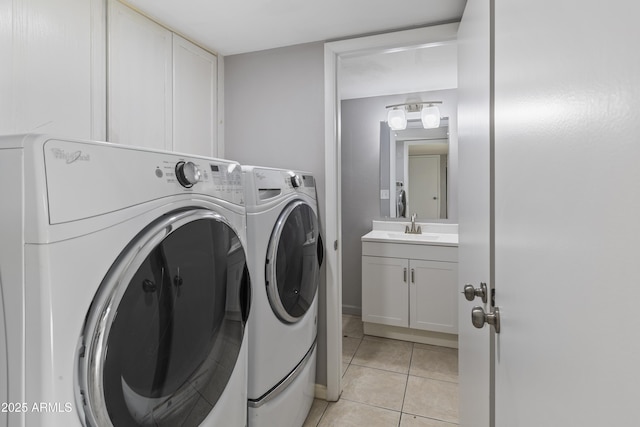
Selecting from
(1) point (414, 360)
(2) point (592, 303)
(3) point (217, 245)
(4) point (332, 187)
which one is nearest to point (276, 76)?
(4) point (332, 187)

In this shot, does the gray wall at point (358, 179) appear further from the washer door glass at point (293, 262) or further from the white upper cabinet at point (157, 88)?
the white upper cabinet at point (157, 88)

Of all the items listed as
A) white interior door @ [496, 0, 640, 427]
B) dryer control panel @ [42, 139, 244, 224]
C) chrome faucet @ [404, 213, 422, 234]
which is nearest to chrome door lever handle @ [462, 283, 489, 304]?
white interior door @ [496, 0, 640, 427]

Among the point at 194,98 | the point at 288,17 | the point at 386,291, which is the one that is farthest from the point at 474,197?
the point at 386,291

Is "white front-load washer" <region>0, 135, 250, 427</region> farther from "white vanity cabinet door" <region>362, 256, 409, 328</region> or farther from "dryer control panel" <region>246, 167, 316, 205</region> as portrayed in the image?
"white vanity cabinet door" <region>362, 256, 409, 328</region>

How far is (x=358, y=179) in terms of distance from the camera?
3324 millimetres

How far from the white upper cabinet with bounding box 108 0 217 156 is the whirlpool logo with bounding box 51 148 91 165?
100 centimetres

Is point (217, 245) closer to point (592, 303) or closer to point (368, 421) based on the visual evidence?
point (592, 303)

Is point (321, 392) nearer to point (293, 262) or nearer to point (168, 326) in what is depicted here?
point (293, 262)

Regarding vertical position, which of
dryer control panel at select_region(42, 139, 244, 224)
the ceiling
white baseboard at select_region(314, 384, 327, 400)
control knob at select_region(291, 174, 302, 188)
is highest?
the ceiling

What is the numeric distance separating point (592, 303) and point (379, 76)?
104 inches

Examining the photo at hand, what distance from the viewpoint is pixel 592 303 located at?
1.18 ft

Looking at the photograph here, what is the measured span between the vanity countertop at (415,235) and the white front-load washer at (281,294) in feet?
3.64

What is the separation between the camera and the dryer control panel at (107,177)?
59 cm

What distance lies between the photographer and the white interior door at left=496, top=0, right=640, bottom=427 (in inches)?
11.8
